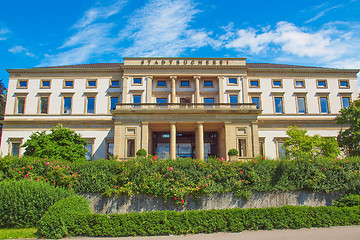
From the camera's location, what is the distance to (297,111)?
39844 millimetres

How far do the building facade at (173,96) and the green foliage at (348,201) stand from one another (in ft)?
67.2

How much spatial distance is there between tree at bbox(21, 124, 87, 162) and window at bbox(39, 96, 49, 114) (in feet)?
47.0

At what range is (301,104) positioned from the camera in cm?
4038

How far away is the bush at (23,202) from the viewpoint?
43.8ft

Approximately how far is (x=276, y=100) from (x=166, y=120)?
18.5m

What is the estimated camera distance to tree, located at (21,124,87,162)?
24.7 metres

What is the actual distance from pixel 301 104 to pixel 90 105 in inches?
1285

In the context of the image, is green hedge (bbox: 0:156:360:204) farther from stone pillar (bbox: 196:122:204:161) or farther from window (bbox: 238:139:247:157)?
window (bbox: 238:139:247:157)

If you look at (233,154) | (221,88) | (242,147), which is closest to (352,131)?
(242,147)

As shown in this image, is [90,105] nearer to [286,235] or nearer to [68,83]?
[68,83]

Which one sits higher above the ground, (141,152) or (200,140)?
(200,140)

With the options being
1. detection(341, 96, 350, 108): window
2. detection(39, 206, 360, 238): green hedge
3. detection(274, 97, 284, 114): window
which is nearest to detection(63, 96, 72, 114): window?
detection(39, 206, 360, 238): green hedge

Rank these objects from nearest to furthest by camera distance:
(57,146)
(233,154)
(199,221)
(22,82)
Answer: (199,221) < (57,146) < (233,154) < (22,82)

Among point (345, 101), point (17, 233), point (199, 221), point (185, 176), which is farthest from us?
point (345, 101)
